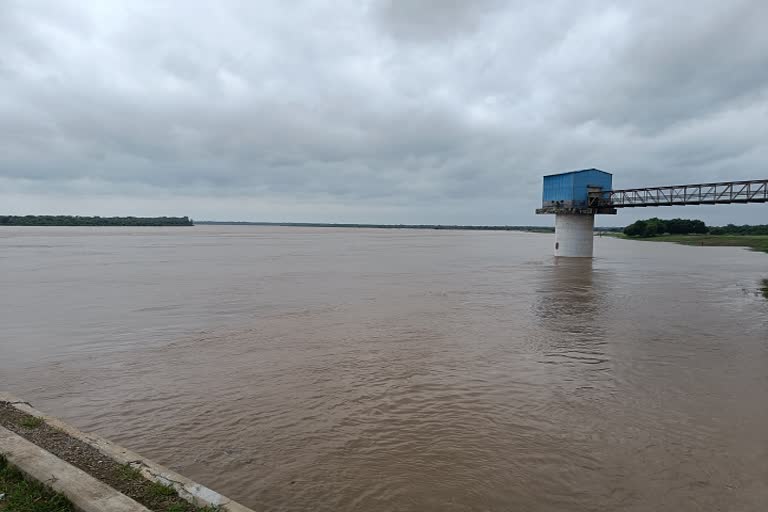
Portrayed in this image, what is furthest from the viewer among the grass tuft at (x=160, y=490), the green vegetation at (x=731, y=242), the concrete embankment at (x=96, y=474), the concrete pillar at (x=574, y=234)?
the green vegetation at (x=731, y=242)

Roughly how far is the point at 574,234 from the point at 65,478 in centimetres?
5268

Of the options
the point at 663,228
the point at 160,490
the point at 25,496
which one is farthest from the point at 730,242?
the point at 25,496

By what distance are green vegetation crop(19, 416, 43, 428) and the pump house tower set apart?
49.8 meters

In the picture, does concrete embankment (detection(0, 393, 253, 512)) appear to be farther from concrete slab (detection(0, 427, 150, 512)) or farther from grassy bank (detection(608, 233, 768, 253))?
grassy bank (detection(608, 233, 768, 253))

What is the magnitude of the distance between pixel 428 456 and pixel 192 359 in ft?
26.9

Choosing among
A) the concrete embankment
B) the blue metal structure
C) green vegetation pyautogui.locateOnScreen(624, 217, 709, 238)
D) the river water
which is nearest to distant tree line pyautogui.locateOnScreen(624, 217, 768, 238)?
green vegetation pyautogui.locateOnScreen(624, 217, 709, 238)

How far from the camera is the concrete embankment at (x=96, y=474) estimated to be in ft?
16.6

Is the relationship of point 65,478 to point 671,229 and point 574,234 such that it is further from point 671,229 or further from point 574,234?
point 671,229

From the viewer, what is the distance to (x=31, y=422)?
698cm

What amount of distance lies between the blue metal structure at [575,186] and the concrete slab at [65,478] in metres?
50.5

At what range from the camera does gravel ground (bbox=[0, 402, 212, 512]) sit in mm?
5168

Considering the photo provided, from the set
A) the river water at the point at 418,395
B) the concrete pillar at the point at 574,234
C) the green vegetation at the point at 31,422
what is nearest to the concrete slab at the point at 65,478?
the green vegetation at the point at 31,422

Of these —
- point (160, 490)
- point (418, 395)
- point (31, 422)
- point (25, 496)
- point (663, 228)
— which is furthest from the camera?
point (663, 228)

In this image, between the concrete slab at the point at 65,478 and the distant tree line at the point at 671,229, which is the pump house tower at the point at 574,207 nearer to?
the concrete slab at the point at 65,478
